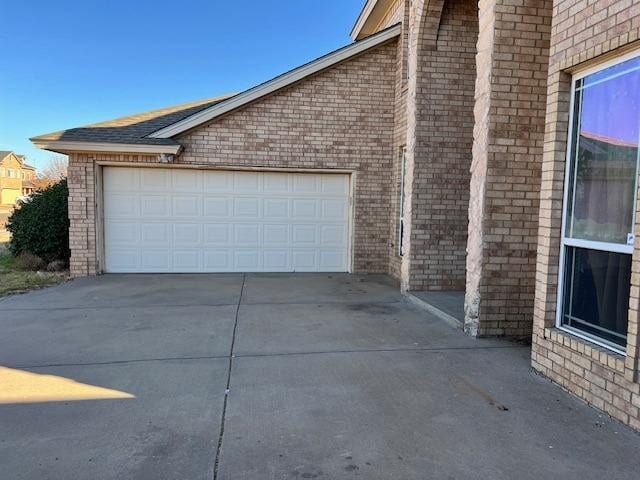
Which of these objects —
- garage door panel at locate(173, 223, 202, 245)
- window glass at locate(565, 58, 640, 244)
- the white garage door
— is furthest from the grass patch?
window glass at locate(565, 58, 640, 244)

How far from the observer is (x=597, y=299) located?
3971 mm

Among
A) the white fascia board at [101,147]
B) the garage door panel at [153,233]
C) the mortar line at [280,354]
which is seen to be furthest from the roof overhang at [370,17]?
the mortar line at [280,354]

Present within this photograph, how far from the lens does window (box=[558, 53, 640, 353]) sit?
3627mm

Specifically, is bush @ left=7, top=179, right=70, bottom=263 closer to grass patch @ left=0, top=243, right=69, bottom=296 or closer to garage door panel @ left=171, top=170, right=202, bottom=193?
grass patch @ left=0, top=243, right=69, bottom=296

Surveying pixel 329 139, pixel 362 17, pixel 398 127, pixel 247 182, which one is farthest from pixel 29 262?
pixel 362 17

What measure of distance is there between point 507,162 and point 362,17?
8953 mm

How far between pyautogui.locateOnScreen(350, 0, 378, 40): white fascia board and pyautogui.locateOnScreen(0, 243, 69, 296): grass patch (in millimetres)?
9584

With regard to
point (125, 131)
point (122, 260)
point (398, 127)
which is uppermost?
point (398, 127)

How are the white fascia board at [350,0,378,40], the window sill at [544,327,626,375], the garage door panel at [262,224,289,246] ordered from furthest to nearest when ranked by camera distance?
1. the white fascia board at [350,0,378,40]
2. the garage door panel at [262,224,289,246]
3. the window sill at [544,327,626,375]

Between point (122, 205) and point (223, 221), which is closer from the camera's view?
point (122, 205)

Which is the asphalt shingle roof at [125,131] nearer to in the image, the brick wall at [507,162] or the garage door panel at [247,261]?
the garage door panel at [247,261]

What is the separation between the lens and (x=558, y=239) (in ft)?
14.0

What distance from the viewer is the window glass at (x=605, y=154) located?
11.8 feet

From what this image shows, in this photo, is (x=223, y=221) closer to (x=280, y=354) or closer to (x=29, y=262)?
(x=29, y=262)
